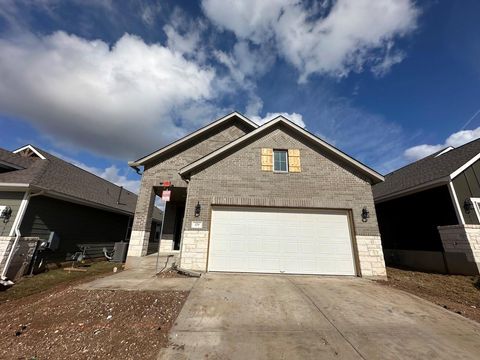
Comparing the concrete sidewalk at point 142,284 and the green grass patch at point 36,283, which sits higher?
the concrete sidewalk at point 142,284

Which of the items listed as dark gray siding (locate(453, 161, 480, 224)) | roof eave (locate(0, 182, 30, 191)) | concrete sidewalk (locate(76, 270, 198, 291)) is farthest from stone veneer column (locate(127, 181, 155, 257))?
dark gray siding (locate(453, 161, 480, 224))

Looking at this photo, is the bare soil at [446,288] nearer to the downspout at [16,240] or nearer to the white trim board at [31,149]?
the downspout at [16,240]

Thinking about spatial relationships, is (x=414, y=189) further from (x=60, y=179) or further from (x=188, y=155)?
(x=60, y=179)

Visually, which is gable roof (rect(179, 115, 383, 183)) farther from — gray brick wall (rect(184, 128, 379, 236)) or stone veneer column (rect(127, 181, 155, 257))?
stone veneer column (rect(127, 181, 155, 257))

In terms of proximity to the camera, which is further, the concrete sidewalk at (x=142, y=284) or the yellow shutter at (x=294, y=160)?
the yellow shutter at (x=294, y=160)

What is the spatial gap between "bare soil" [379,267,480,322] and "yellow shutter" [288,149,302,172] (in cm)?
542

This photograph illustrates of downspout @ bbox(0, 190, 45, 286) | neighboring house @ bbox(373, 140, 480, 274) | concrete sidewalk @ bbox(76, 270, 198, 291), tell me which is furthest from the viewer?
neighboring house @ bbox(373, 140, 480, 274)

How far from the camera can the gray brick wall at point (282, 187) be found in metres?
9.09

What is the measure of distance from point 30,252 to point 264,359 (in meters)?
11.2

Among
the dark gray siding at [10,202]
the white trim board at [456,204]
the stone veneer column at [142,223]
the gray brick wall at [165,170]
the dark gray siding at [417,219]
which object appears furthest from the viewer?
the gray brick wall at [165,170]

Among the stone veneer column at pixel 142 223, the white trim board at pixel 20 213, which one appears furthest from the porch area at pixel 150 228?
the white trim board at pixel 20 213

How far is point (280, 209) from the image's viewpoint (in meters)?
9.16

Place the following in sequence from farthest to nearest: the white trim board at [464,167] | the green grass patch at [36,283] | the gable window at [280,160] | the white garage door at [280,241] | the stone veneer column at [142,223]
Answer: the stone veneer column at [142,223]
the white trim board at [464,167]
the gable window at [280,160]
the white garage door at [280,241]
the green grass patch at [36,283]

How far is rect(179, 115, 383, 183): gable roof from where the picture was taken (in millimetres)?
9445
